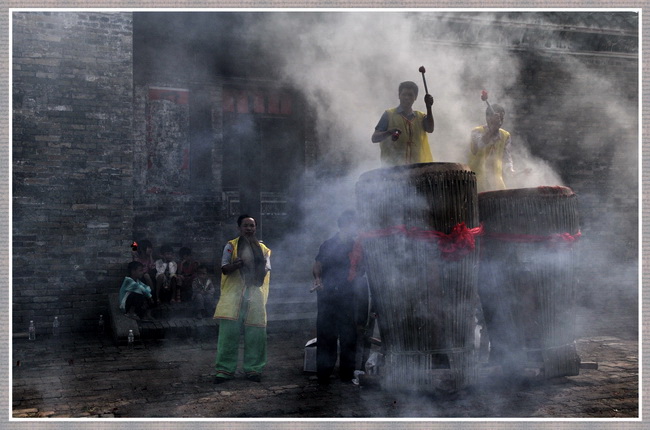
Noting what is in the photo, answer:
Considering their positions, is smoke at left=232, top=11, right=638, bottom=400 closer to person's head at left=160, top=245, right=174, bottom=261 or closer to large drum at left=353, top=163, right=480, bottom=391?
person's head at left=160, top=245, right=174, bottom=261

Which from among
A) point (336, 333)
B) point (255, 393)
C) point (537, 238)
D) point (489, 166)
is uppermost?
point (489, 166)

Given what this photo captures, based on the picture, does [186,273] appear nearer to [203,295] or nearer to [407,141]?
[203,295]

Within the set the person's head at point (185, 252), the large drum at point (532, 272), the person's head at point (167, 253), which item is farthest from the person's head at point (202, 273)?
the large drum at point (532, 272)

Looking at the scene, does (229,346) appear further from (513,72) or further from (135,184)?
(513,72)

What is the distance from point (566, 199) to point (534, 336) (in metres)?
1.26

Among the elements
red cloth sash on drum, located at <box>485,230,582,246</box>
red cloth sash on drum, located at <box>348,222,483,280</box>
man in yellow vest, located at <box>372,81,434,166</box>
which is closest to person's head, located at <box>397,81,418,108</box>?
man in yellow vest, located at <box>372,81,434,166</box>

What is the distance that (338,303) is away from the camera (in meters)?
6.13

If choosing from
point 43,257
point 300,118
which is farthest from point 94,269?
point 300,118

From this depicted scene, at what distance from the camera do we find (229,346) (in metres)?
6.11

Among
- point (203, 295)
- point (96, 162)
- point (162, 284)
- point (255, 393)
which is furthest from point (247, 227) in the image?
point (96, 162)

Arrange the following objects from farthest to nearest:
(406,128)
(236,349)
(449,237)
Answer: (236,349) → (406,128) → (449,237)

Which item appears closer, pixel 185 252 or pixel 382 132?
pixel 382 132

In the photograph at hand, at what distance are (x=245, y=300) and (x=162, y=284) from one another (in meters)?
3.01

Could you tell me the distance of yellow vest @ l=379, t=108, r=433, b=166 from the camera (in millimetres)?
5871
